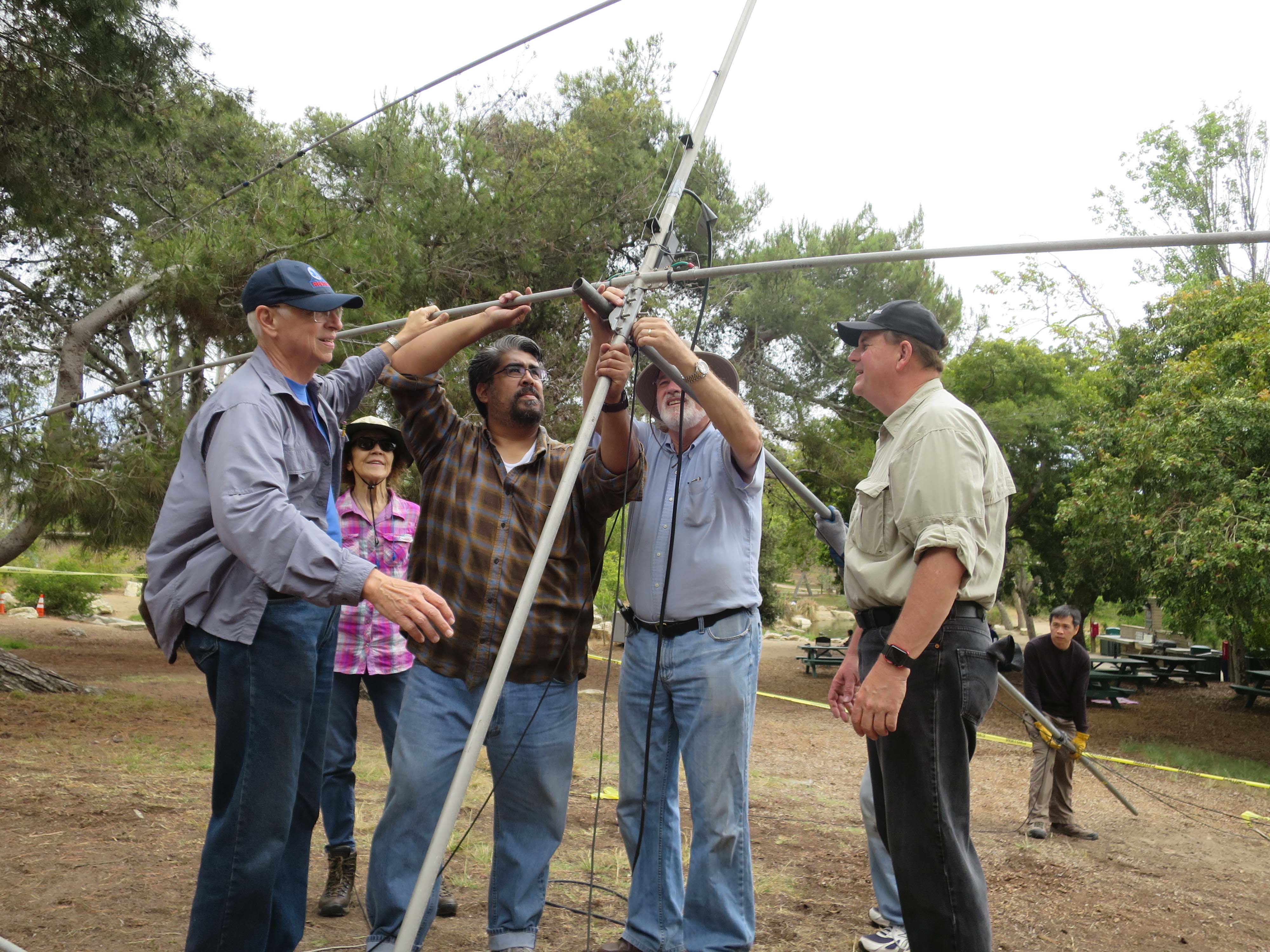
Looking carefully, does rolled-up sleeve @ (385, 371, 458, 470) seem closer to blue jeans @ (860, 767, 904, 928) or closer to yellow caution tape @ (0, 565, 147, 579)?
blue jeans @ (860, 767, 904, 928)

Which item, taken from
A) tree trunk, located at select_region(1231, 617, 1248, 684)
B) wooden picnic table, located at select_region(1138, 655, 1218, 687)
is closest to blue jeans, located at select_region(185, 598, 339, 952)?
tree trunk, located at select_region(1231, 617, 1248, 684)

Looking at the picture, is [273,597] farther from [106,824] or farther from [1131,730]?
[1131,730]

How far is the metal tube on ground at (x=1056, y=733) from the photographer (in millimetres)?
4242

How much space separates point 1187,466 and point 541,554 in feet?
36.8

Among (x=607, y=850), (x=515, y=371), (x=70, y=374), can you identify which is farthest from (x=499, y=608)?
(x=70, y=374)

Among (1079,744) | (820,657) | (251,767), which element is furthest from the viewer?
(820,657)

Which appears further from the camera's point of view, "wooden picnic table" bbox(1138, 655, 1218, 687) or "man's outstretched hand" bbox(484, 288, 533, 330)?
"wooden picnic table" bbox(1138, 655, 1218, 687)

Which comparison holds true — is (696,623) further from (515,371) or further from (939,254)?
(939,254)

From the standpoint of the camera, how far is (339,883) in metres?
3.73

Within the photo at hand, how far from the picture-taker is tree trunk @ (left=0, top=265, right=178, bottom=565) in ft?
26.3

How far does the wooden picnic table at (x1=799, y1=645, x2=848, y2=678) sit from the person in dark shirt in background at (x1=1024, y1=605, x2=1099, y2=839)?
11.8 metres

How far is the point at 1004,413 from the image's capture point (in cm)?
1728

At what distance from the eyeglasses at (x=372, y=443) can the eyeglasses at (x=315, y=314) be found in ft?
5.37

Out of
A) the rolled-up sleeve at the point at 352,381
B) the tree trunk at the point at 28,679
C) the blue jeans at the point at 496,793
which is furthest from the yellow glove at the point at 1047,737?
the tree trunk at the point at 28,679
